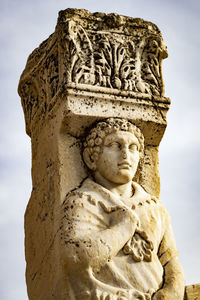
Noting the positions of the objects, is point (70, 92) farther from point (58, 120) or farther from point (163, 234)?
point (163, 234)

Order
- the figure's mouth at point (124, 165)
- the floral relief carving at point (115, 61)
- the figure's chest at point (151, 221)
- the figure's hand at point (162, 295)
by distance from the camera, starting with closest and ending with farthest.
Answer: the figure's hand at point (162, 295), the figure's chest at point (151, 221), the figure's mouth at point (124, 165), the floral relief carving at point (115, 61)

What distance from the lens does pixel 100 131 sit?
9.16 meters

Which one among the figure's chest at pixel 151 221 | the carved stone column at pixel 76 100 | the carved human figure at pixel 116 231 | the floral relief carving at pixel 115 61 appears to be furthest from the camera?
Answer: the floral relief carving at pixel 115 61

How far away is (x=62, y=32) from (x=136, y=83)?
91cm

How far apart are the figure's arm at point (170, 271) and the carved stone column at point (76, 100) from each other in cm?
70

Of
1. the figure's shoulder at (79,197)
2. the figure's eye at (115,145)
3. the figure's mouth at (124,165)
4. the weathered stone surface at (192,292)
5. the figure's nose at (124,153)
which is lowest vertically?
the weathered stone surface at (192,292)

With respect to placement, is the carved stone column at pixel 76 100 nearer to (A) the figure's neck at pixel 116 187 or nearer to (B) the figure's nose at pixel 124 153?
(A) the figure's neck at pixel 116 187

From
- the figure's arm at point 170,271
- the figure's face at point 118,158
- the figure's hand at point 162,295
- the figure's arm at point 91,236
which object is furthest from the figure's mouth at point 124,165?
the figure's hand at point 162,295

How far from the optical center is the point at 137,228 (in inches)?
348

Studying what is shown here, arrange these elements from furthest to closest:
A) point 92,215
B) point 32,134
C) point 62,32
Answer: point 32,134, point 62,32, point 92,215

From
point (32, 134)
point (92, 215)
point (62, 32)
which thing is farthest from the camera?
point (32, 134)

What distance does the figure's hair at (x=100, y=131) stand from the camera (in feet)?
30.0

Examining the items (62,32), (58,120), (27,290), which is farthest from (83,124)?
(27,290)

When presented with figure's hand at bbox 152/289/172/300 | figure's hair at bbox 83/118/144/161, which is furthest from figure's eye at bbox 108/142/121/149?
figure's hand at bbox 152/289/172/300
